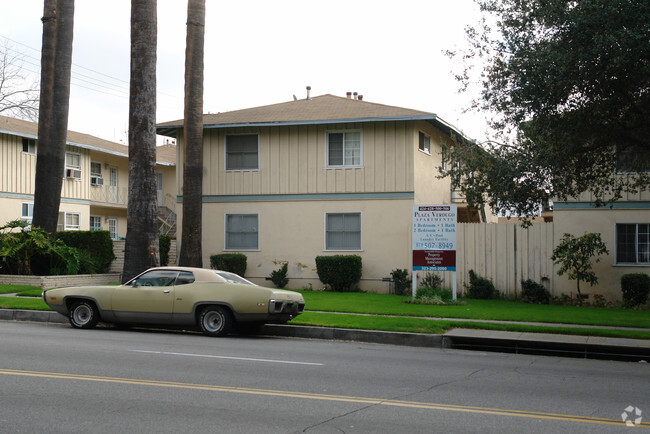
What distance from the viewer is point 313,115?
85.6ft

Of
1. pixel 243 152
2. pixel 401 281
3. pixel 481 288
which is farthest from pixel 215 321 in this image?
pixel 243 152

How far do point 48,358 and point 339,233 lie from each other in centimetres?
1622

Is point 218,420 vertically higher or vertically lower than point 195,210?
lower

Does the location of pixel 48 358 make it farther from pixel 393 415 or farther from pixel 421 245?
pixel 421 245

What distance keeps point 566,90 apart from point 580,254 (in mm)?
9328

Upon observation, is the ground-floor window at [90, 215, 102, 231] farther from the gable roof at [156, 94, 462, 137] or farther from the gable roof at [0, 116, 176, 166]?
the gable roof at [156, 94, 462, 137]

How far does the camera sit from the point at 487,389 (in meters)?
8.73

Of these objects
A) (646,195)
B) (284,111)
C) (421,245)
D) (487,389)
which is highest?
(284,111)

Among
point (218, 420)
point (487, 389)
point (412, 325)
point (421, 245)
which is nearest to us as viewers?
point (218, 420)

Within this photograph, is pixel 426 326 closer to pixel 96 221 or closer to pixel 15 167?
pixel 15 167

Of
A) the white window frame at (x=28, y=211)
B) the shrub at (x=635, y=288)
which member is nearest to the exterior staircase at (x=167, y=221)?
the white window frame at (x=28, y=211)

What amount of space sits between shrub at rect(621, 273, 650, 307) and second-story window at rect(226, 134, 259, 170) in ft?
44.4

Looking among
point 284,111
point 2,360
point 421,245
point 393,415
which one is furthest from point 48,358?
point 284,111

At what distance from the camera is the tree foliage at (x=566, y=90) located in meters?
12.3
